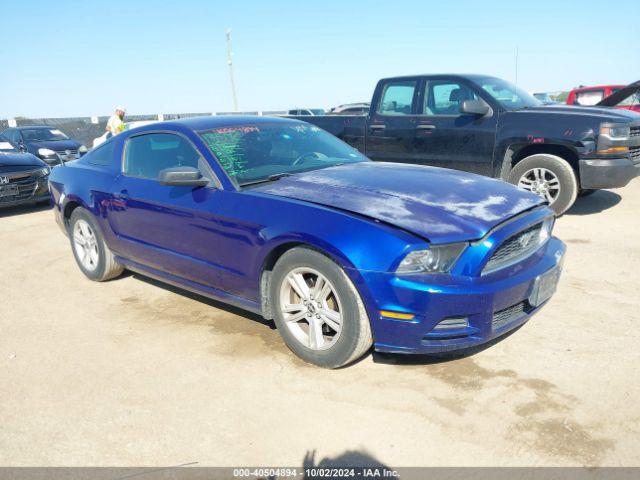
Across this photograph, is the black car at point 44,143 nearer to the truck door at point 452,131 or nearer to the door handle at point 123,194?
the truck door at point 452,131

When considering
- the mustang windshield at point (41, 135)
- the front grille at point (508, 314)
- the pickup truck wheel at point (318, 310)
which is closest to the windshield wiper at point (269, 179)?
the pickup truck wheel at point (318, 310)

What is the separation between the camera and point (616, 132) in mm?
6254

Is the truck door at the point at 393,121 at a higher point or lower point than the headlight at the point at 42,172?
higher

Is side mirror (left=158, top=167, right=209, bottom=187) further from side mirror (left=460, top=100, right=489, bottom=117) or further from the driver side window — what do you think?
side mirror (left=460, top=100, right=489, bottom=117)

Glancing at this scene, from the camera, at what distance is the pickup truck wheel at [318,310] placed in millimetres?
2904

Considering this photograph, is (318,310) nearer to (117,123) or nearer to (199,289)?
(199,289)

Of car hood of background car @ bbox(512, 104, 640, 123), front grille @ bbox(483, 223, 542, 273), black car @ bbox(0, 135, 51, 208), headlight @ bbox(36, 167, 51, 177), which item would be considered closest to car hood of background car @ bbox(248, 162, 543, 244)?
front grille @ bbox(483, 223, 542, 273)

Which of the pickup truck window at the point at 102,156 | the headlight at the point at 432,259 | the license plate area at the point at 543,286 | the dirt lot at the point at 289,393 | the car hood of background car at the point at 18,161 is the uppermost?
the pickup truck window at the point at 102,156

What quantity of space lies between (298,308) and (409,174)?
4.31ft

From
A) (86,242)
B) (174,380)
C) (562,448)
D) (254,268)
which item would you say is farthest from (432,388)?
(86,242)

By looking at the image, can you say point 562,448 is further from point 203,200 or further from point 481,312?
point 203,200

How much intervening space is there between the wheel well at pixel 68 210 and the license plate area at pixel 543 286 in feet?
13.6

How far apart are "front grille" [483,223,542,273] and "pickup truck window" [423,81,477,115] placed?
4.10 meters

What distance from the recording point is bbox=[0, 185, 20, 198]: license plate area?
336 inches
